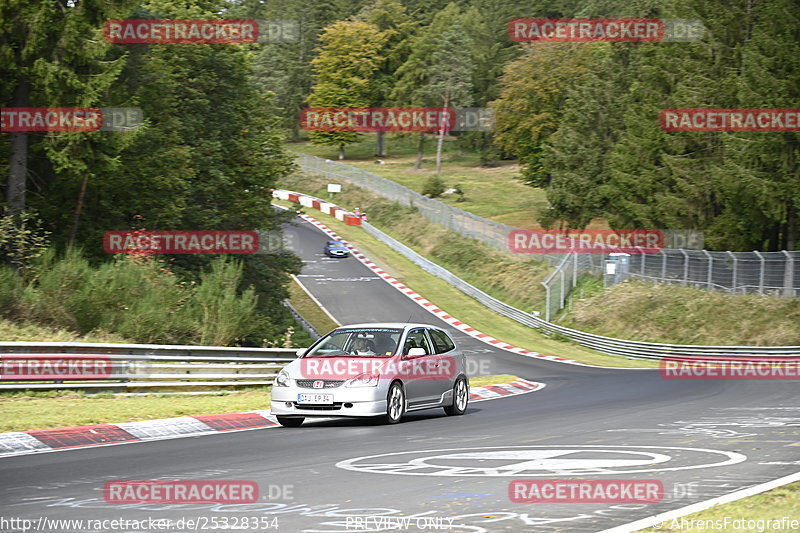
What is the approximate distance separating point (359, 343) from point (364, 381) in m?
1.21

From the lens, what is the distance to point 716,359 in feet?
124

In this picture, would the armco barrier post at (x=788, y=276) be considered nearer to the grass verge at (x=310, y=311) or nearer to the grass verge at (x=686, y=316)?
the grass verge at (x=686, y=316)


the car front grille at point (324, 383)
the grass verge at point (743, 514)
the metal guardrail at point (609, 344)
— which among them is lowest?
the metal guardrail at point (609, 344)

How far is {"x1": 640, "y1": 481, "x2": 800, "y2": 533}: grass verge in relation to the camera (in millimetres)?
6750

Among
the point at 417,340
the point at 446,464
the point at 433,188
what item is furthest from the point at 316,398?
the point at 433,188

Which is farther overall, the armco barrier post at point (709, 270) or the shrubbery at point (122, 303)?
the armco barrier post at point (709, 270)

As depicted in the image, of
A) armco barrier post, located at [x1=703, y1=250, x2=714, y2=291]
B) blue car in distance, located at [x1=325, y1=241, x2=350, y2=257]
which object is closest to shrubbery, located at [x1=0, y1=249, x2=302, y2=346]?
armco barrier post, located at [x1=703, y1=250, x2=714, y2=291]

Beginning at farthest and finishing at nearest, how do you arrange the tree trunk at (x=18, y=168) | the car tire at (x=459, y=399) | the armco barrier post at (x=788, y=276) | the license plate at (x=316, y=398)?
the armco barrier post at (x=788, y=276) < the tree trunk at (x=18, y=168) < the car tire at (x=459, y=399) < the license plate at (x=316, y=398)

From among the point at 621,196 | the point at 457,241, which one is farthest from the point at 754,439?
the point at 457,241

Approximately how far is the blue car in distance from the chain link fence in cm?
733

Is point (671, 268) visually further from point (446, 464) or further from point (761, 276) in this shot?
point (446, 464)

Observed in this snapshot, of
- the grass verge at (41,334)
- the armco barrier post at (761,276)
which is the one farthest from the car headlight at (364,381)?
the armco barrier post at (761,276)

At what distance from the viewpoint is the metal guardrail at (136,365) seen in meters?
17.1

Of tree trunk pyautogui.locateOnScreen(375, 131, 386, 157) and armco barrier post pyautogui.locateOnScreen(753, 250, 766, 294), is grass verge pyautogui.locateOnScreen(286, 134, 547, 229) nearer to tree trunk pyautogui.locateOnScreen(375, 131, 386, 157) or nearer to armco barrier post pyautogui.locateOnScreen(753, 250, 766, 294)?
tree trunk pyautogui.locateOnScreen(375, 131, 386, 157)
